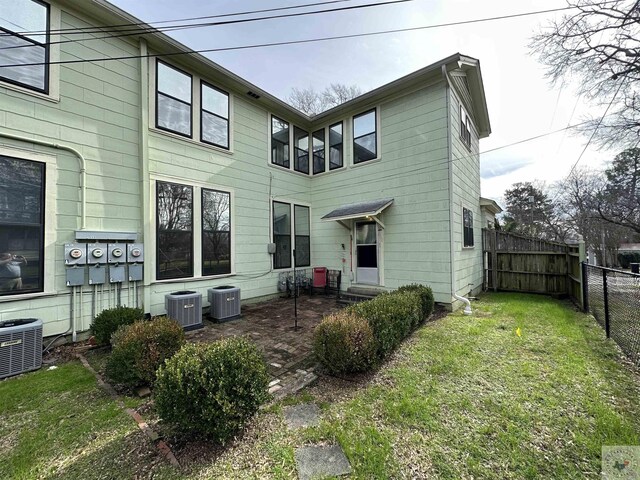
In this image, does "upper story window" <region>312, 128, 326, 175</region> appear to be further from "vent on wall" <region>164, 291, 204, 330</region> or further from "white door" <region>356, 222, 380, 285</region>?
"vent on wall" <region>164, 291, 204, 330</region>

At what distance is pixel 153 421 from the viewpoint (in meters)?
2.66

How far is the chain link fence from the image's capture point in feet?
12.5

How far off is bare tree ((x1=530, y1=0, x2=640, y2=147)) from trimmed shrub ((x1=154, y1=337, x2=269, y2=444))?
12508mm

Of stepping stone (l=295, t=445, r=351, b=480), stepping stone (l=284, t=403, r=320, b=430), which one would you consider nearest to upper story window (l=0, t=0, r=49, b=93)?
stepping stone (l=284, t=403, r=320, b=430)

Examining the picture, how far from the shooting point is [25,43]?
4.58 meters

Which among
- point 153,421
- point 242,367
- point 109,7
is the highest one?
point 109,7

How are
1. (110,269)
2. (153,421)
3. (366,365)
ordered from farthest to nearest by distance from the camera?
(110,269) → (366,365) → (153,421)

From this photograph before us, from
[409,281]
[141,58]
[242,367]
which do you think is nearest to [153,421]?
[242,367]

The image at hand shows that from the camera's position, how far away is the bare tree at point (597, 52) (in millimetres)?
8391

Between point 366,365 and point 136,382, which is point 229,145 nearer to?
point 136,382

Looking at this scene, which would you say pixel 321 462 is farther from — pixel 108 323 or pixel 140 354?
pixel 108 323

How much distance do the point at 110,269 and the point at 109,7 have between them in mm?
5027

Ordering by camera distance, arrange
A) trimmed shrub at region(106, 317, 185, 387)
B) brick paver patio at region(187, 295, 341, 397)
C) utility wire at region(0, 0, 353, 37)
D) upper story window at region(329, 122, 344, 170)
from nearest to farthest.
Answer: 1. trimmed shrub at region(106, 317, 185, 387)
2. brick paver patio at region(187, 295, 341, 397)
3. utility wire at region(0, 0, 353, 37)
4. upper story window at region(329, 122, 344, 170)

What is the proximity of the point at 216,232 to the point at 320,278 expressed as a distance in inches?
150
